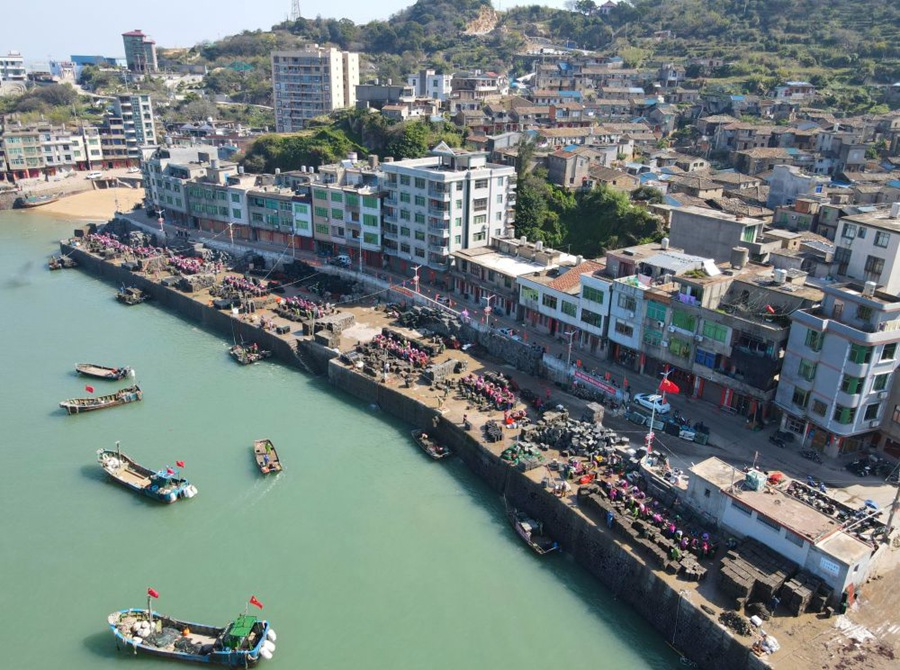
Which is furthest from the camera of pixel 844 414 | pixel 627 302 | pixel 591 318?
pixel 591 318

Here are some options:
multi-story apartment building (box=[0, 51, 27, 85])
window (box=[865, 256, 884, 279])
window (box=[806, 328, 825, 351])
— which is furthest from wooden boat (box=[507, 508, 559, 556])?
multi-story apartment building (box=[0, 51, 27, 85])

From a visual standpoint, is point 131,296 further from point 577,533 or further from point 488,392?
point 577,533

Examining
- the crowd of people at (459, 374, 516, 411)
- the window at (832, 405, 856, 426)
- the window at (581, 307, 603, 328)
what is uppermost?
the window at (581, 307, 603, 328)

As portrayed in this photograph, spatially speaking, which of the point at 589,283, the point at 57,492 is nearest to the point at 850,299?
the point at 589,283

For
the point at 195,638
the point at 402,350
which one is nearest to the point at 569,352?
the point at 402,350

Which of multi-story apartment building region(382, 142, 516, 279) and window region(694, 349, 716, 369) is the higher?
multi-story apartment building region(382, 142, 516, 279)

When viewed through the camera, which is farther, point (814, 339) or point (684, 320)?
point (684, 320)

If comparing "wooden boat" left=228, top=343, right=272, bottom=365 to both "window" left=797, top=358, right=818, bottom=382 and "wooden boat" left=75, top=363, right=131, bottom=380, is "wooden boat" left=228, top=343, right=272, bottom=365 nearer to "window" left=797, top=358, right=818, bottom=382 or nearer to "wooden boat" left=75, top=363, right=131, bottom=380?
"wooden boat" left=75, top=363, right=131, bottom=380
